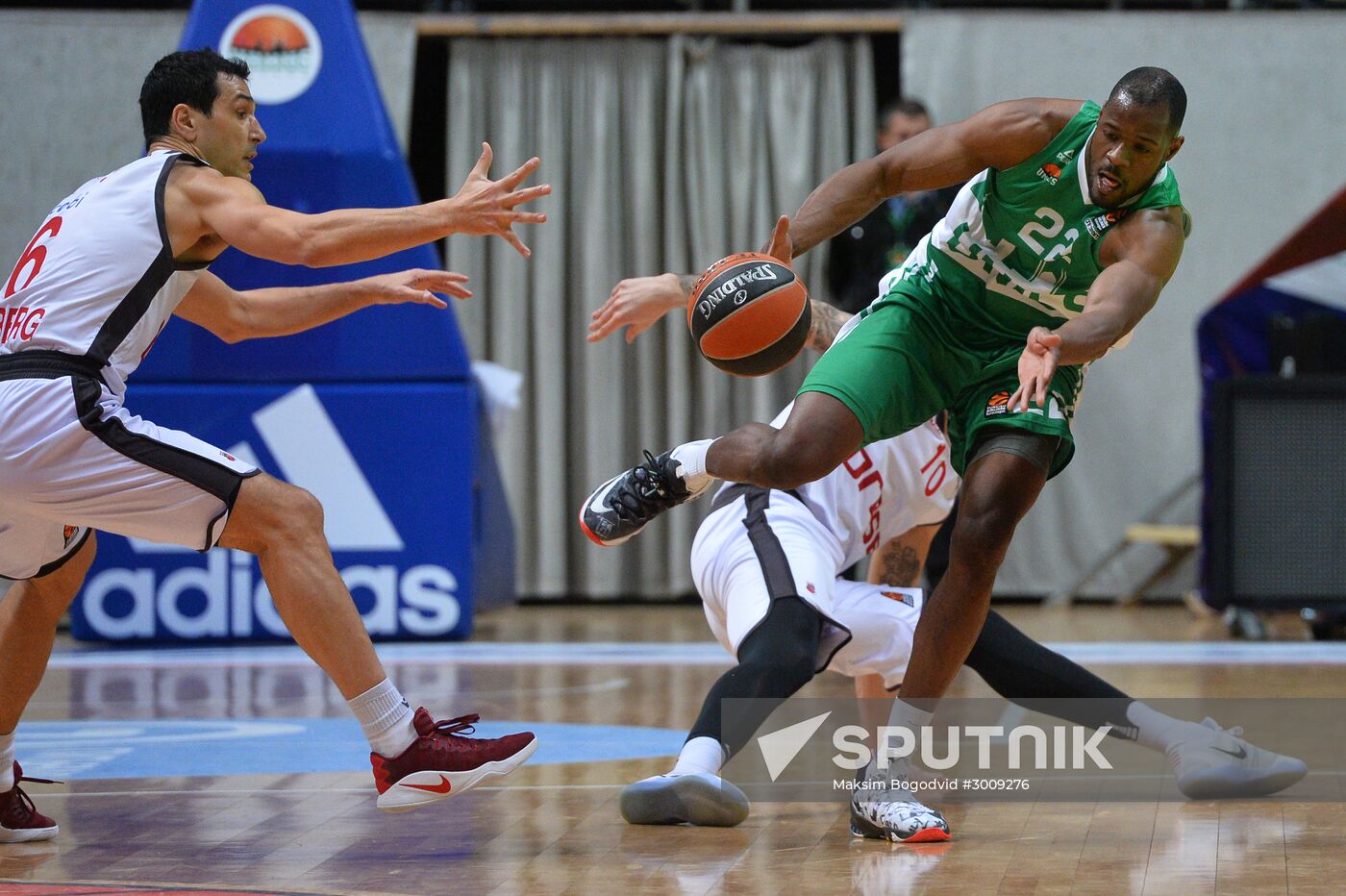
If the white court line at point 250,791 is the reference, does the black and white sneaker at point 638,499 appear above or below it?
above

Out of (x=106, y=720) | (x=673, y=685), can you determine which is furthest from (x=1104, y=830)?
(x=106, y=720)

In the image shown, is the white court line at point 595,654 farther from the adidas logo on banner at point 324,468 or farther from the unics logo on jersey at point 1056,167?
the unics logo on jersey at point 1056,167

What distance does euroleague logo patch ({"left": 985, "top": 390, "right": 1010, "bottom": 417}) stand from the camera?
3.61 meters

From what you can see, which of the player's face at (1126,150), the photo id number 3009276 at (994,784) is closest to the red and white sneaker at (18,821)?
the photo id number 3009276 at (994,784)

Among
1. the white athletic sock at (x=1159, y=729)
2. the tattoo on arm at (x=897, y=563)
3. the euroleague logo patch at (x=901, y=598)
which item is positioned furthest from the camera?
the tattoo on arm at (x=897, y=563)

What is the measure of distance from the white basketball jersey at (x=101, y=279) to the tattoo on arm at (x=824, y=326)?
174cm

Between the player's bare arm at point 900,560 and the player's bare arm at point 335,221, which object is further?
the player's bare arm at point 900,560

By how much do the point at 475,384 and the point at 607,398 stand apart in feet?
7.54

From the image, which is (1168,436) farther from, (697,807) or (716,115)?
(697,807)

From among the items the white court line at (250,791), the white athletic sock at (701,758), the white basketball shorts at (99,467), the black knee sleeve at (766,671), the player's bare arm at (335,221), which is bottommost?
the white court line at (250,791)

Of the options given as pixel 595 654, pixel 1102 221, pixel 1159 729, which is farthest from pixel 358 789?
pixel 595 654

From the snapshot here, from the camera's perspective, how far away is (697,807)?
350 cm

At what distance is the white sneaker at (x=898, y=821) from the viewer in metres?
3.33

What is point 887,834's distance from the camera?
11.0 ft
